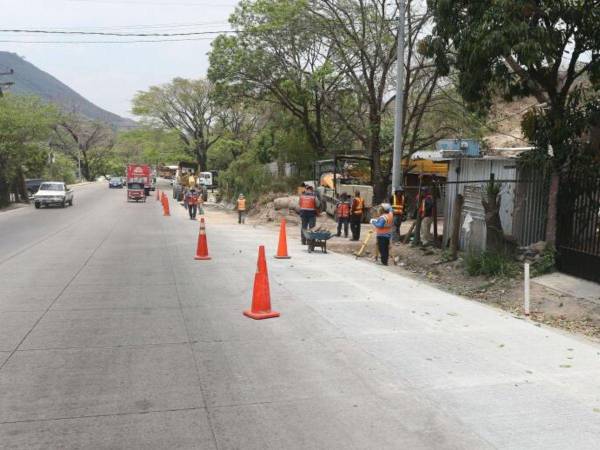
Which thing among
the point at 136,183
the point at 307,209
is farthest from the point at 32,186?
the point at 307,209

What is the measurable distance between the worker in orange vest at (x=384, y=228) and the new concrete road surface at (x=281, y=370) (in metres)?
3.17

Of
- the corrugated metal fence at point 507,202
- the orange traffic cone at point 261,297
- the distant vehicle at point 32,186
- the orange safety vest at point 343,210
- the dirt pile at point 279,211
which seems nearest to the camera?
the orange traffic cone at point 261,297

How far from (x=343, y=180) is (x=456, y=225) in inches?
497

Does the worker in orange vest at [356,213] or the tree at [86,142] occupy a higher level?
the tree at [86,142]

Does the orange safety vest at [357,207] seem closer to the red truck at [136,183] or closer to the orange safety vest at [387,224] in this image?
the orange safety vest at [387,224]

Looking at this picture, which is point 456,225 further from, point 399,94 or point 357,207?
point 357,207

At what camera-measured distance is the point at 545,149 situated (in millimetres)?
11453

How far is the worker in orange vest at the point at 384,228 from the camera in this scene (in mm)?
13508

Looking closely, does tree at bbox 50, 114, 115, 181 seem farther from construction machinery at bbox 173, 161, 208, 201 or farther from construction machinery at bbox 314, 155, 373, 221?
construction machinery at bbox 314, 155, 373, 221

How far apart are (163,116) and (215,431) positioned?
6195 cm

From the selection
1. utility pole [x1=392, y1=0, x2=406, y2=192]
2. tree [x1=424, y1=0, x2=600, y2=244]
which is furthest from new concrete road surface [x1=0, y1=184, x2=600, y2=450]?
utility pole [x1=392, y1=0, x2=406, y2=192]

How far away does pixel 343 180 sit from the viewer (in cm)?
2561

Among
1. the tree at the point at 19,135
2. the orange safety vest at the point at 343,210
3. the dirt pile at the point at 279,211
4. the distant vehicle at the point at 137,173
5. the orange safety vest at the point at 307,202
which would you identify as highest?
the tree at the point at 19,135

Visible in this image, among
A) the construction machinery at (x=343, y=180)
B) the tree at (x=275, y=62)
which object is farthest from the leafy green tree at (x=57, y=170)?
the construction machinery at (x=343, y=180)
